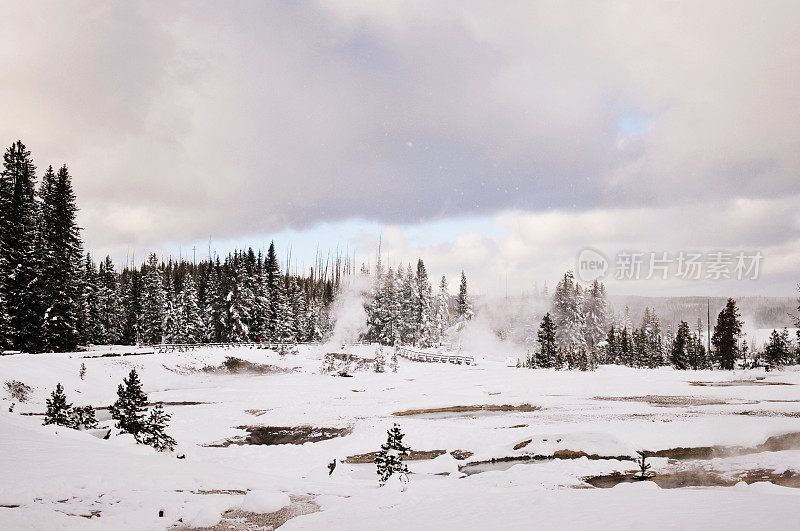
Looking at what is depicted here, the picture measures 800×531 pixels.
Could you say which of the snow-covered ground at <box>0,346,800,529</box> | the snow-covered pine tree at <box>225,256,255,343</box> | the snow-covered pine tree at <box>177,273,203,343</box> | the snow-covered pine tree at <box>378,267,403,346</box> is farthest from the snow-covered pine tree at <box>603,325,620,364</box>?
the snow-covered pine tree at <box>177,273,203,343</box>

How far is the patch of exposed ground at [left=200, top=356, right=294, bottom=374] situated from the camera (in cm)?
4934

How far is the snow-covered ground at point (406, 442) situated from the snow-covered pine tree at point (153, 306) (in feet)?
84.6

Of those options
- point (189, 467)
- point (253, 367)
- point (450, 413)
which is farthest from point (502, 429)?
point (253, 367)

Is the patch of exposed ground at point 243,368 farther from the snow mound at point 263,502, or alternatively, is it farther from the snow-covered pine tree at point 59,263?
the snow mound at point 263,502

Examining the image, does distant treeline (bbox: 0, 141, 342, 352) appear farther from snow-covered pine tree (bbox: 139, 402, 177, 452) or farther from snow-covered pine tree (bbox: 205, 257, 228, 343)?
snow-covered pine tree (bbox: 139, 402, 177, 452)

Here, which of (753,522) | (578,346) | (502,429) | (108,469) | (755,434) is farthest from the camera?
(578,346)

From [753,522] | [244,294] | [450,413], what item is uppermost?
[244,294]

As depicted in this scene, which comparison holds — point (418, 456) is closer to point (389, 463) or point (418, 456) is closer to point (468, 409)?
point (389, 463)

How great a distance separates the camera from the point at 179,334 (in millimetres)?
67188

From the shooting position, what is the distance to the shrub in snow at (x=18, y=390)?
2683 centimetres

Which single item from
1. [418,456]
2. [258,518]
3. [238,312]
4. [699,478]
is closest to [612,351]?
[238,312]

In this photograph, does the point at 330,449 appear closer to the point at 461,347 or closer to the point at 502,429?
the point at 502,429

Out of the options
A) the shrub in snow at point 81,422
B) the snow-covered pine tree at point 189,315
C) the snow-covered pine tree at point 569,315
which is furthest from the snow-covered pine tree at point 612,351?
the shrub in snow at point 81,422

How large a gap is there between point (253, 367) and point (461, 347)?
40.8 meters
